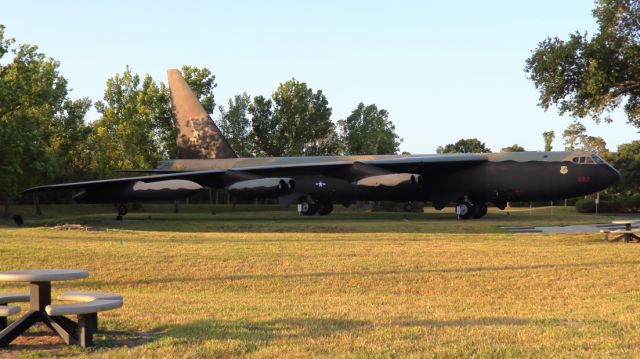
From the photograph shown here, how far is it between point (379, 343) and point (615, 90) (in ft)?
81.4

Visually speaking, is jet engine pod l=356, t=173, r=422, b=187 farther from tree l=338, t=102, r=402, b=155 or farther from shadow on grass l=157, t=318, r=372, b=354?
tree l=338, t=102, r=402, b=155

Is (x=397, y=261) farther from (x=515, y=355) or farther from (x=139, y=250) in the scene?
(x=515, y=355)

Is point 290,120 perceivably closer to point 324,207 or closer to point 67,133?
point 67,133

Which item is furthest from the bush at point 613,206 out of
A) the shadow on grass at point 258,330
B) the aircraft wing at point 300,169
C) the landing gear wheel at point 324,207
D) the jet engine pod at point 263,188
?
the shadow on grass at point 258,330

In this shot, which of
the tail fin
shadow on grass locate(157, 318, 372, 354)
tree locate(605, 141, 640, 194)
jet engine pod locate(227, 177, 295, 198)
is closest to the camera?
shadow on grass locate(157, 318, 372, 354)

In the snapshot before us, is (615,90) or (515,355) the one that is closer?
(515,355)

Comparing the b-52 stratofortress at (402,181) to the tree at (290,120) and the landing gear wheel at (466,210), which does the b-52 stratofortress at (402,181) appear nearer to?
the landing gear wheel at (466,210)

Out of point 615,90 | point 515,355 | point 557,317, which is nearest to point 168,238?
point 557,317

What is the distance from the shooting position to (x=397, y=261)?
16250 millimetres

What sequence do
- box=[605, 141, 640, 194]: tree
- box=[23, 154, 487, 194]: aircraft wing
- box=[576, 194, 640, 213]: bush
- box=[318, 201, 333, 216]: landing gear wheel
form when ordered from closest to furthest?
box=[23, 154, 487, 194]: aircraft wing → box=[318, 201, 333, 216]: landing gear wheel → box=[576, 194, 640, 213]: bush → box=[605, 141, 640, 194]: tree

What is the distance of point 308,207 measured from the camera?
122 feet

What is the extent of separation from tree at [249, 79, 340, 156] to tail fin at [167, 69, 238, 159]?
94.9 feet

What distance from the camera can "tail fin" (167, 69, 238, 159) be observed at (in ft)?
133

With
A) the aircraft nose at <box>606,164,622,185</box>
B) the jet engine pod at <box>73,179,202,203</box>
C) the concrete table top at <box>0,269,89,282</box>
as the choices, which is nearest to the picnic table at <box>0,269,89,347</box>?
the concrete table top at <box>0,269,89,282</box>
